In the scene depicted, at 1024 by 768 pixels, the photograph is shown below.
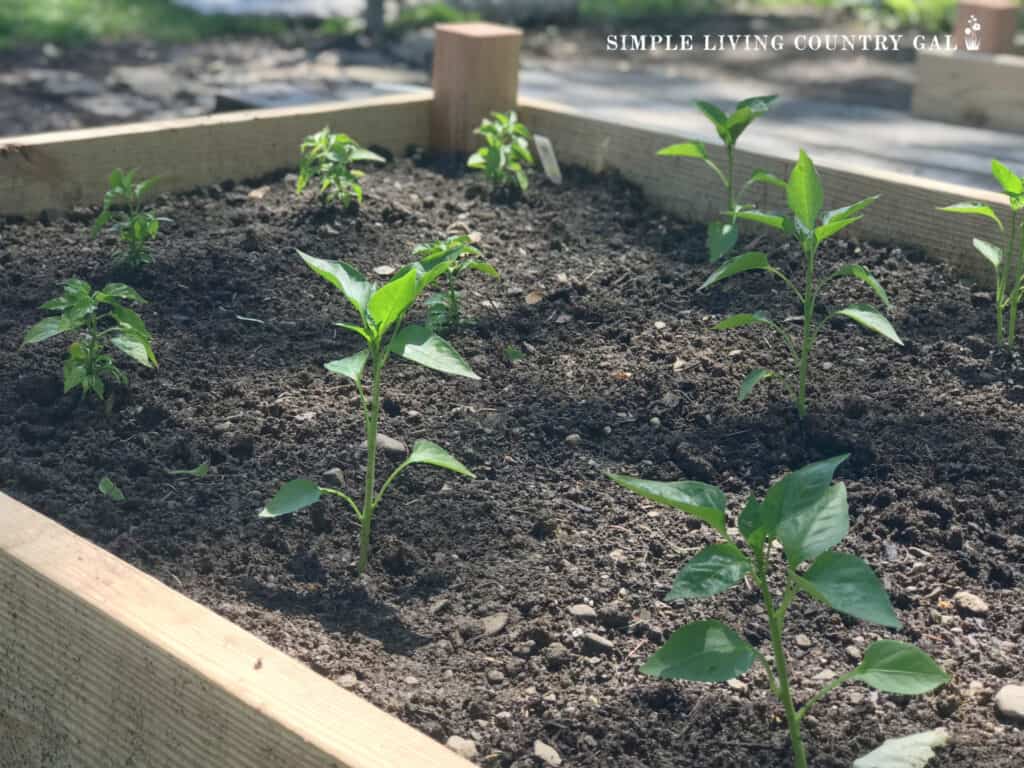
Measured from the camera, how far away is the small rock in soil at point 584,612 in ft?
7.21

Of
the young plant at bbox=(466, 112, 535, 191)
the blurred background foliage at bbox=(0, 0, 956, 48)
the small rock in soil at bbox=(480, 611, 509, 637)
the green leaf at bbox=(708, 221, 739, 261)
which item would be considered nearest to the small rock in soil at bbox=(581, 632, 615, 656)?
the small rock in soil at bbox=(480, 611, 509, 637)

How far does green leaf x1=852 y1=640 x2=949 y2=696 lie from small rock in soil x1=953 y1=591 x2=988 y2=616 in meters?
0.61

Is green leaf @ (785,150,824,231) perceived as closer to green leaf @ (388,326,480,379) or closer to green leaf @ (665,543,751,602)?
green leaf @ (388,326,480,379)

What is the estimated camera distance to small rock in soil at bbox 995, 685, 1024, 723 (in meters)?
1.96

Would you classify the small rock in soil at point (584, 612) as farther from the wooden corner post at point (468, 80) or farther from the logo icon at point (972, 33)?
the logo icon at point (972, 33)

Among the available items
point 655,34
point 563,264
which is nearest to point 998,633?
point 563,264

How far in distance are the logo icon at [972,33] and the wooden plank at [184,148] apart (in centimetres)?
303

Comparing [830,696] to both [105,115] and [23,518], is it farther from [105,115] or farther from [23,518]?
[105,115]

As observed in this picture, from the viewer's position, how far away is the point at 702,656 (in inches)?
65.2

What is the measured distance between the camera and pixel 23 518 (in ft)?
6.98

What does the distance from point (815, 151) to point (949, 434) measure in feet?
9.60

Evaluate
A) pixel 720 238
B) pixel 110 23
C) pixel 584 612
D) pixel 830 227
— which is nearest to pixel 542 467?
pixel 584 612

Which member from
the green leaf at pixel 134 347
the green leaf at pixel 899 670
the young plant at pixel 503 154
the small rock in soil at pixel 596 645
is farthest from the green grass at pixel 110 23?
the green leaf at pixel 899 670

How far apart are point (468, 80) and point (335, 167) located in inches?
37.2
